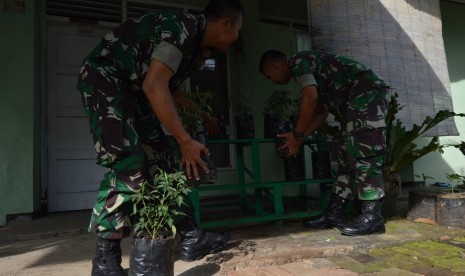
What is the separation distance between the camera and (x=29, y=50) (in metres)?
3.58

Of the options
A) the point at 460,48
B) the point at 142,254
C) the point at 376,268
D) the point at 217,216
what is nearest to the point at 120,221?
the point at 142,254

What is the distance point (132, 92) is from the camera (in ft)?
6.19

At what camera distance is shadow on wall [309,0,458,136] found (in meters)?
3.38

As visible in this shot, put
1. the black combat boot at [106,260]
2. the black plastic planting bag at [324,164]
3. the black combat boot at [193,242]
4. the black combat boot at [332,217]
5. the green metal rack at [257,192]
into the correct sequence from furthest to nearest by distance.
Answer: the black plastic planting bag at [324,164], the black combat boot at [332,217], the green metal rack at [257,192], the black combat boot at [193,242], the black combat boot at [106,260]

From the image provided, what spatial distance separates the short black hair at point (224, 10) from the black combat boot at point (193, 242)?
1.14 m

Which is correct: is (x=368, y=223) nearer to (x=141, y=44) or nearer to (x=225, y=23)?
(x=225, y=23)

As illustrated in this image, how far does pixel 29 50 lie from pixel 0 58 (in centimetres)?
27

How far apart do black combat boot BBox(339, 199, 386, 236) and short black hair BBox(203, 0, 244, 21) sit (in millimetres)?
1647

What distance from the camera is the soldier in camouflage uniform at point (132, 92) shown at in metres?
1.64

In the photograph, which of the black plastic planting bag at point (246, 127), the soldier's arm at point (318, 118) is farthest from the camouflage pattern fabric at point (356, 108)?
the black plastic planting bag at point (246, 127)

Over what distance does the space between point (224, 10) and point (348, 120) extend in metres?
1.38

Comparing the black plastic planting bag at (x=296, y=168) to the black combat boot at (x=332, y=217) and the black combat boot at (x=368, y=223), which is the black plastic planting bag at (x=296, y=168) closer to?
the black combat boot at (x=332, y=217)

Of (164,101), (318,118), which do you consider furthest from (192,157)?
(318,118)

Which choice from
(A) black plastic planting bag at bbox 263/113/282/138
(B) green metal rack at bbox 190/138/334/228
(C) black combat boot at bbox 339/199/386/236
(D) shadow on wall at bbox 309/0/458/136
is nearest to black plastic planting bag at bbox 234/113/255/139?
(A) black plastic planting bag at bbox 263/113/282/138
